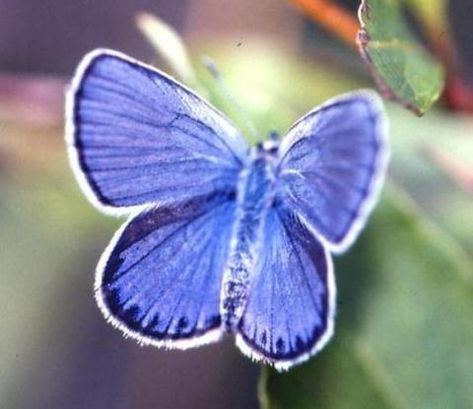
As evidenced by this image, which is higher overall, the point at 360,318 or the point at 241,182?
the point at 241,182

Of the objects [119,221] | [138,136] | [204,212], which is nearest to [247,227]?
[204,212]

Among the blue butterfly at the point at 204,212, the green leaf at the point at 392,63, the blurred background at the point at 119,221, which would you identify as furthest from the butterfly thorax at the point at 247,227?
the blurred background at the point at 119,221

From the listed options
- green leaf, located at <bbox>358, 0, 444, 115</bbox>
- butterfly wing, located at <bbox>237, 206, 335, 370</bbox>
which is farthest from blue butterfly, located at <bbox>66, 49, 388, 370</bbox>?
green leaf, located at <bbox>358, 0, 444, 115</bbox>

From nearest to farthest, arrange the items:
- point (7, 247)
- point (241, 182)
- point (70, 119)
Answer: point (70, 119) → point (241, 182) → point (7, 247)

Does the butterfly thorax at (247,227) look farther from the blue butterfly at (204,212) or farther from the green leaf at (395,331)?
the green leaf at (395,331)

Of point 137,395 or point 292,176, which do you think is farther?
point 137,395

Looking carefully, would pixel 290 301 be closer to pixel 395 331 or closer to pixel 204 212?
pixel 204 212

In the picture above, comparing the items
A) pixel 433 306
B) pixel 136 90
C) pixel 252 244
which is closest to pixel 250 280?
pixel 252 244

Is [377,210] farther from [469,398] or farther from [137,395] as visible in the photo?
[137,395]
